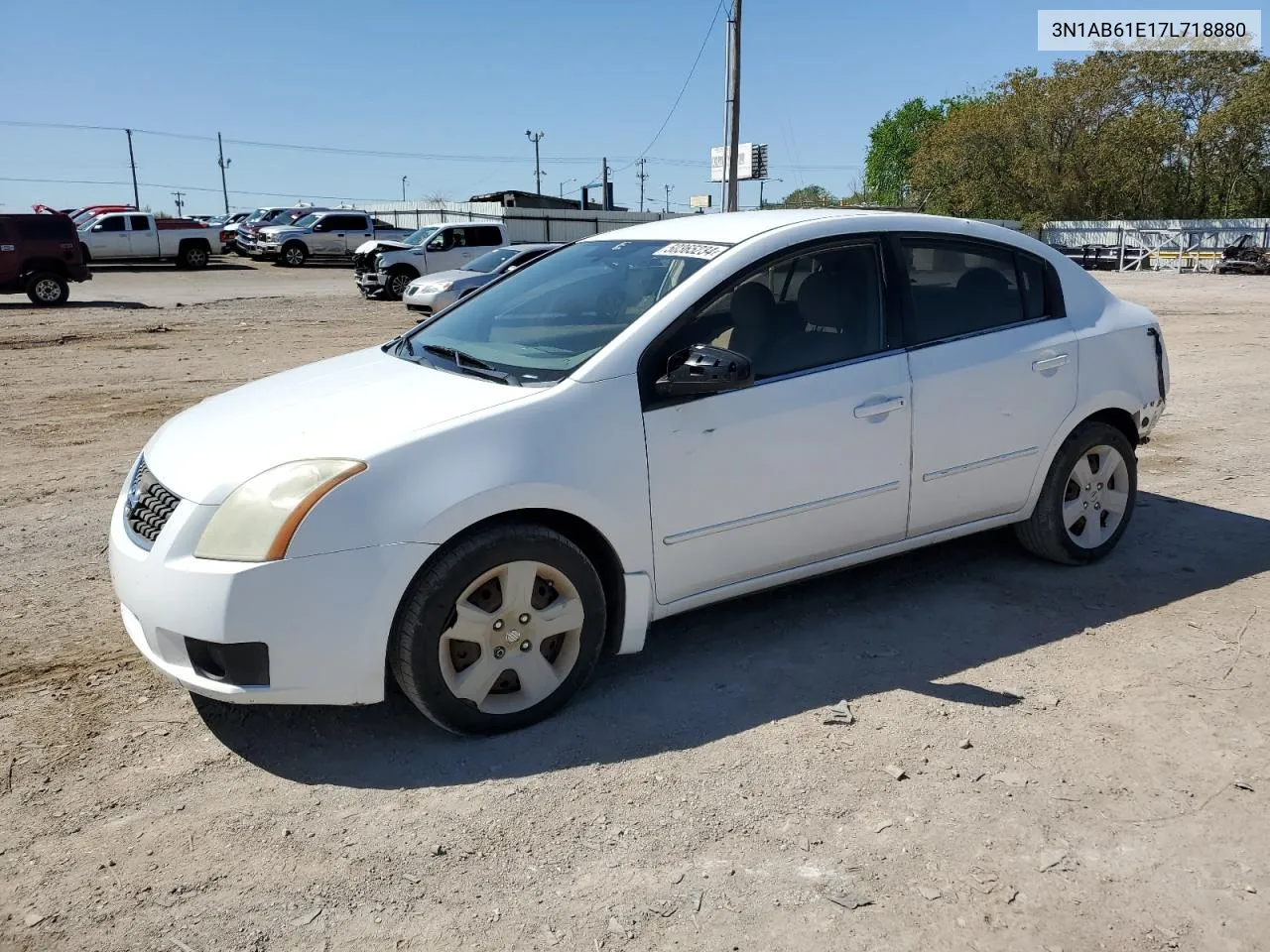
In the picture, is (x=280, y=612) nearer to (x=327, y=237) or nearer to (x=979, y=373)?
(x=979, y=373)

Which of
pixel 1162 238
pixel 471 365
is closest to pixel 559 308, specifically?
pixel 471 365

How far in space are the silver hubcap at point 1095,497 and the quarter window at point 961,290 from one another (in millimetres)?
776

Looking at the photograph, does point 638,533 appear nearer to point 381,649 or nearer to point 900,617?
point 381,649

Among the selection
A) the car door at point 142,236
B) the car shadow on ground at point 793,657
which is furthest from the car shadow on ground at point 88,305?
the car shadow on ground at point 793,657

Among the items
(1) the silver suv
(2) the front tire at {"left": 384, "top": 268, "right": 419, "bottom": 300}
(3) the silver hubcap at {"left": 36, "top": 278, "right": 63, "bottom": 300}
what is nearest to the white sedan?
(3) the silver hubcap at {"left": 36, "top": 278, "right": 63, "bottom": 300}

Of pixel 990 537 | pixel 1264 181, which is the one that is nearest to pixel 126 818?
pixel 990 537

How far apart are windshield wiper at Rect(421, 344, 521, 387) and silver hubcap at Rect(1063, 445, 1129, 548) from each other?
272cm

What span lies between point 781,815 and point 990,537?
2905 millimetres

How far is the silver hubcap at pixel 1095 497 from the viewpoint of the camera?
4.93 meters

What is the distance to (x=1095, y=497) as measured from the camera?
198 inches

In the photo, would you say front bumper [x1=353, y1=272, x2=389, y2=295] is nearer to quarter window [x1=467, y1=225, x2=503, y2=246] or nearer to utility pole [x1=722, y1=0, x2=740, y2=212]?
quarter window [x1=467, y1=225, x2=503, y2=246]

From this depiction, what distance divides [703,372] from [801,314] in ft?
2.42

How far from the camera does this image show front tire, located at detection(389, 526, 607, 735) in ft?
10.7

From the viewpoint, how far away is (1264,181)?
55375 millimetres
